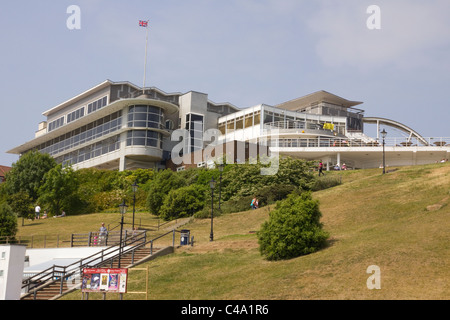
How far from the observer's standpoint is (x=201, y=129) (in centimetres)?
7300

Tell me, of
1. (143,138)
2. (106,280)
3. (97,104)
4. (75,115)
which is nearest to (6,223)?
(106,280)

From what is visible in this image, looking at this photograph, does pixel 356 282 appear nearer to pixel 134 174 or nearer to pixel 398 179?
pixel 398 179

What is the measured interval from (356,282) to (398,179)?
24.6 metres

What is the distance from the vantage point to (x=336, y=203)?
120 ft

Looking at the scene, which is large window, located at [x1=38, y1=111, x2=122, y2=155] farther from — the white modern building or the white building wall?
the white building wall

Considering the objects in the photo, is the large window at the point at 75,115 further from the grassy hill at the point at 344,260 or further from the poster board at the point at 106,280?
the poster board at the point at 106,280

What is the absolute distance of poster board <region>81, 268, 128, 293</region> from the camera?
61.4ft

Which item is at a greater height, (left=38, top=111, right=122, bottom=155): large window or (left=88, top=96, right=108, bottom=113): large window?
(left=88, top=96, right=108, bottom=113): large window

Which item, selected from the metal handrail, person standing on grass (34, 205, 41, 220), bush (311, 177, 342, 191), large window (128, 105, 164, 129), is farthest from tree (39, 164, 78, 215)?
bush (311, 177, 342, 191)

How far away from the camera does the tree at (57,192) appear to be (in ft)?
179

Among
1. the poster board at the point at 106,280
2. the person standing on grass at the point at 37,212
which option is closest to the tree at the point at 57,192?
the person standing on grass at the point at 37,212

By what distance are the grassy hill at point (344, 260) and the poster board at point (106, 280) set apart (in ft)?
7.92

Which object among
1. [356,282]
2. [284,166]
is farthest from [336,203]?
[356,282]

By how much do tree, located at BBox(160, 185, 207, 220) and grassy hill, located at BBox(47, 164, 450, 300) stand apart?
8.11m
